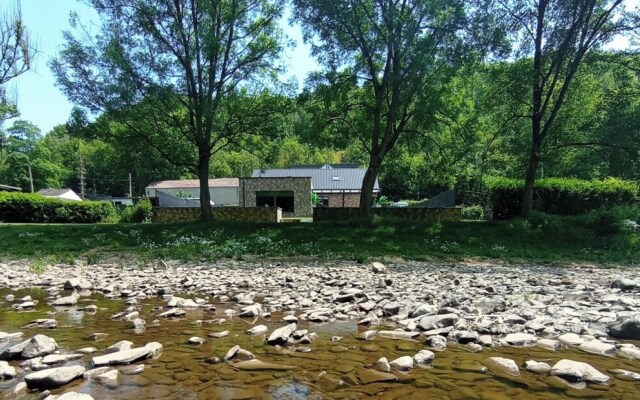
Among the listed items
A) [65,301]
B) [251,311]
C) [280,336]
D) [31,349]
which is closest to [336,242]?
[251,311]

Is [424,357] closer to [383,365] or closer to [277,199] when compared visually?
[383,365]

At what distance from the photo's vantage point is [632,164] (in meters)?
18.4

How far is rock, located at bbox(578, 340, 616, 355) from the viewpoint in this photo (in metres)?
5.28

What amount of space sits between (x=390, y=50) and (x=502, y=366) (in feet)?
54.6

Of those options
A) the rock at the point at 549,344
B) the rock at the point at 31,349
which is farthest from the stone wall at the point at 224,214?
the rock at the point at 549,344

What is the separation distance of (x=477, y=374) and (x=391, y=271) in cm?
699

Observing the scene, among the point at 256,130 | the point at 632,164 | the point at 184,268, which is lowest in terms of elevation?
the point at 184,268

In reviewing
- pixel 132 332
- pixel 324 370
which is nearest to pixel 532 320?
pixel 324 370

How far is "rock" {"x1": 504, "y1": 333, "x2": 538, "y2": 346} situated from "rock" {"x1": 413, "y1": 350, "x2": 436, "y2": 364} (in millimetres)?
1232

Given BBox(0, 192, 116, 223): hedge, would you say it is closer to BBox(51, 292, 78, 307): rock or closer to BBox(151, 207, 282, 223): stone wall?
BBox(151, 207, 282, 223): stone wall

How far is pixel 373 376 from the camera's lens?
4.67 metres

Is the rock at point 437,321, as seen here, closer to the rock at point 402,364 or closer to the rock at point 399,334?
the rock at point 399,334

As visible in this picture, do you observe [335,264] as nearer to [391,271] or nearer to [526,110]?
[391,271]

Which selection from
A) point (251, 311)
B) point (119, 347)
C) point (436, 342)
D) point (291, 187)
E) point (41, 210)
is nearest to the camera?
point (119, 347)
